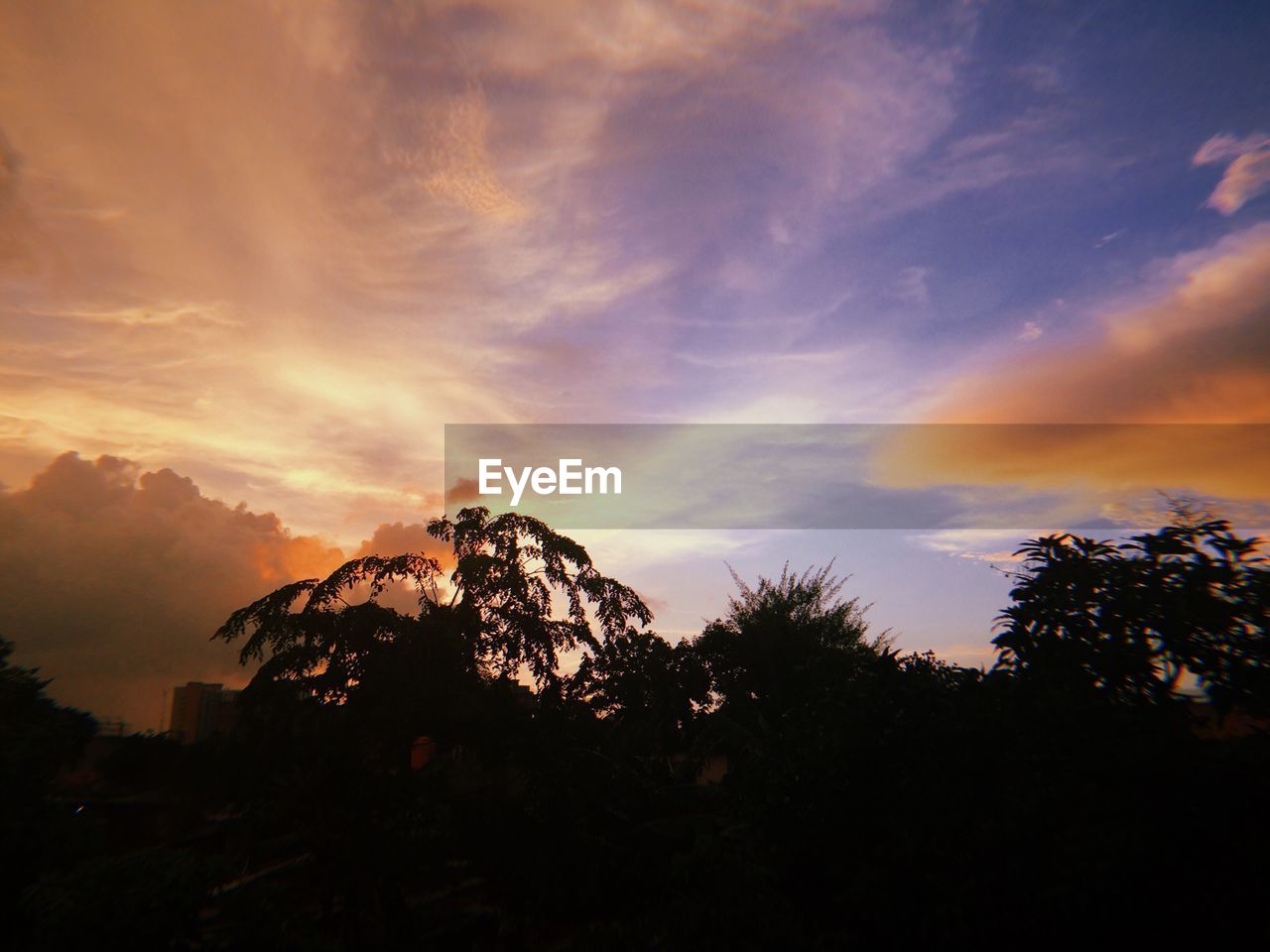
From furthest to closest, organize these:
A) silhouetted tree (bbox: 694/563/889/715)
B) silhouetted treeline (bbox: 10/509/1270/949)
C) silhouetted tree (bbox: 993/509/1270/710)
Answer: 1. silhouetted tree (bbox: 694/563/889/715)
2. silhouetted tree (bbox: 993/509/1270/710)
3. silhouetted treeline (bbox: 10/509/1270/949)

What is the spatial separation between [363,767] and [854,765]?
22.1 feet

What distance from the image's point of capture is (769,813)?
10.9m

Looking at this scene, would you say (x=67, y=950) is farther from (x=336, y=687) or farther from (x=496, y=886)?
(x=336, y=687)

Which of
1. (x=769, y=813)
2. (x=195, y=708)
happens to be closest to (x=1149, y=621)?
(x=769, y=813)

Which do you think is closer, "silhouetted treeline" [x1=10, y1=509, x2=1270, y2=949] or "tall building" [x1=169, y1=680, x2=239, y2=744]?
"silhouetted treeline" [x1=10, y1=509, x2=1270, y2=949]

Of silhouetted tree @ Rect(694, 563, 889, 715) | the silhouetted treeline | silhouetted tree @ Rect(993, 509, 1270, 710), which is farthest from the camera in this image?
silhouetted tree @ Rect(694, 563, 889, 715)

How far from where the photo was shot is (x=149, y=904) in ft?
23.1

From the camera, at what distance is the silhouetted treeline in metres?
8.09

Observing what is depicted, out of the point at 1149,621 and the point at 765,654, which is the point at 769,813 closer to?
the point at 1149,621

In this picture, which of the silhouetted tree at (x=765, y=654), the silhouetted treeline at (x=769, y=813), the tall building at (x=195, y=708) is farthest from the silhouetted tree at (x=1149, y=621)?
the tall building at (x=195, y=708)

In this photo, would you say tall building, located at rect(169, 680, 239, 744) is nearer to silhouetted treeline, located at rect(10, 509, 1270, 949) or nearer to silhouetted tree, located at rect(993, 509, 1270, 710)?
silhouetted treeline, located at rect(10, 509, 1270, 949)

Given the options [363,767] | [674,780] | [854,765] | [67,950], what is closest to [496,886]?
[674,780]

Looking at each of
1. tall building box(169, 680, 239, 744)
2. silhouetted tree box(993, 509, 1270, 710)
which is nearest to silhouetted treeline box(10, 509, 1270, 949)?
silhouetted tree box(993, 509, 1270, 710)

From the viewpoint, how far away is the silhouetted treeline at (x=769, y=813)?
8.09 metres
